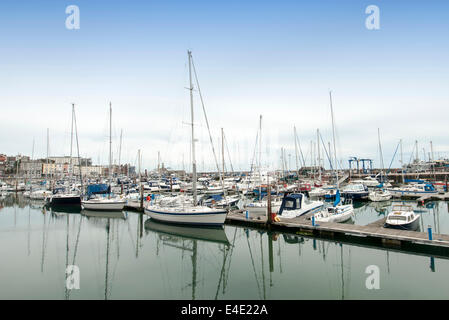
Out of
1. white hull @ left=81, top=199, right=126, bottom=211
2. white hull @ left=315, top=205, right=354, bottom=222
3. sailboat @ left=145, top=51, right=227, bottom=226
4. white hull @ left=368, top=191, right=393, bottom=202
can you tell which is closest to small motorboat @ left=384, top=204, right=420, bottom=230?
white hull @ left=315, top=205, right=354, bottom=222

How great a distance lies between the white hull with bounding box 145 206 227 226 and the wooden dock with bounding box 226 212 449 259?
3.20m

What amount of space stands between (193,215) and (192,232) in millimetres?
1517

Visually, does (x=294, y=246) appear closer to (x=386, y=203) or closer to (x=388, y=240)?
(x=388, y=240)

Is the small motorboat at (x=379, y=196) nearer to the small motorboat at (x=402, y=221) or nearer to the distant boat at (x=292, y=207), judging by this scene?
the distant boat at (x=292, y=207)

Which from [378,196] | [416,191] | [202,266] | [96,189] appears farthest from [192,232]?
[416,191]

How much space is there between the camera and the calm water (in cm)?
1146

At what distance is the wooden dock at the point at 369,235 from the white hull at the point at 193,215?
3200mm

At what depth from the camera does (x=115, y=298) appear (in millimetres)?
11047

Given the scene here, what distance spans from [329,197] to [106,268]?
36662mm

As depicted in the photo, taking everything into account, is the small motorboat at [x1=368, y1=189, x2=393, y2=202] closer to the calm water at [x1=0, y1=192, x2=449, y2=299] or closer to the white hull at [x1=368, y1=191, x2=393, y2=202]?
the white hull at [x1=368, y1=191, x2=393, y2=202]

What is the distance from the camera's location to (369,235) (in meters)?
17.3

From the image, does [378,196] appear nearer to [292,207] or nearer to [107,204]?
[292,207]
